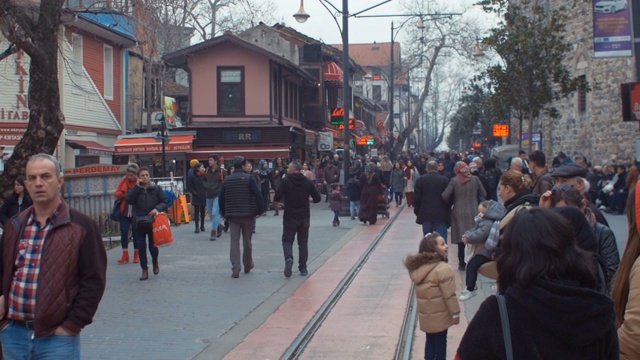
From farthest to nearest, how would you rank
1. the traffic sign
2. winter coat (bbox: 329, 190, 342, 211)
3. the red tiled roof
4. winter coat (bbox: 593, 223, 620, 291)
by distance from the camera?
the red tiled roof
the traffic sign
winter coat (bbox: 329, 190, 342, 211)
winter coat (bbox: 593, 223, 620, 291)

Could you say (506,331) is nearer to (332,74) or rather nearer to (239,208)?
(239,208)

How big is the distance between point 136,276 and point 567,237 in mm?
10720

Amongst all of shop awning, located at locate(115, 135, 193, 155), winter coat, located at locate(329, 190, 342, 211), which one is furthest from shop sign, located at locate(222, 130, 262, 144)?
winter coat, located at locate(329, 190, 342, 211)

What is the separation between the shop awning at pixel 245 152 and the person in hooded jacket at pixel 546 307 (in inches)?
1250

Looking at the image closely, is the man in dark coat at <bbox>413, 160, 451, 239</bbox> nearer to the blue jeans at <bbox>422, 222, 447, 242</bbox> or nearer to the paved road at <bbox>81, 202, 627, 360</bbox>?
the blue jeans at <bbox>422, 222, 447, 242</bbox>

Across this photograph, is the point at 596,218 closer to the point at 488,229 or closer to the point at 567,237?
the point at 488,229

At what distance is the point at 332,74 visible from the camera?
44719mm

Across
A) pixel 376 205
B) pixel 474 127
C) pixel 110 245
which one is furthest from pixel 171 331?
pixel 474 127

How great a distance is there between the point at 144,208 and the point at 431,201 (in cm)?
440

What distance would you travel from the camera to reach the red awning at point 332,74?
44.6 meters

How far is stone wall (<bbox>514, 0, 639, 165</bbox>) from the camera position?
34000 mm

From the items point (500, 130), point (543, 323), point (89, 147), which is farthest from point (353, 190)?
point (500, 130)

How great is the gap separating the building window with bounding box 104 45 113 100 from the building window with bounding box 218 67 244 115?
473cm

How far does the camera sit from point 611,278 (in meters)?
5.66
